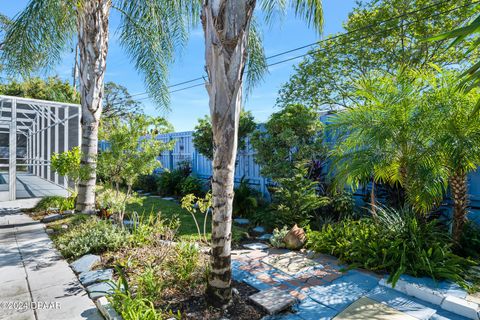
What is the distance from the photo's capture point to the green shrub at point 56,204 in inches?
289

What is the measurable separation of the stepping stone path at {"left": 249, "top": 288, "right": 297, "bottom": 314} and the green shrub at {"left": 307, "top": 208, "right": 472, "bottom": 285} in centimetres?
137

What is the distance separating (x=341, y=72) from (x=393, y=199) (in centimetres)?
1006

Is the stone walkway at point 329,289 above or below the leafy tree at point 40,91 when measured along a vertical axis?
below

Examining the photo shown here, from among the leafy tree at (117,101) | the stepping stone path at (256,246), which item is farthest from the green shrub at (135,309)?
the leafy tree at (117,101)

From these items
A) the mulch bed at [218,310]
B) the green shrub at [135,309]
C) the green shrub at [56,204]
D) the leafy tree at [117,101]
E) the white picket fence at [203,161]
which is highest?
the leafy tree at [117,101]

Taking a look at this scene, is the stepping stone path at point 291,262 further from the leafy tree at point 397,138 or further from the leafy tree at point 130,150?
the leafy tree at point 130,150

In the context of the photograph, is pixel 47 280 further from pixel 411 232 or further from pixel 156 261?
pixel 411 232

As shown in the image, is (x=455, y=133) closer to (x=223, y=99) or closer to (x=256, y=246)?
(x=223, y=99)

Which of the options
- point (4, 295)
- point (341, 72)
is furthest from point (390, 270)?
point (341, 72)

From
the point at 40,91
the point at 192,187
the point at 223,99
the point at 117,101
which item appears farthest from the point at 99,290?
the point at 117,101

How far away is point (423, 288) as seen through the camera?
3314 millimetres

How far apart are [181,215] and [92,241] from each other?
126 inches

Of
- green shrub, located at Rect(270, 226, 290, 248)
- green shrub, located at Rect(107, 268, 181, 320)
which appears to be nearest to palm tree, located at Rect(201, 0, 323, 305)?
green shrub, located at Rect(107, 268, 181, 320)

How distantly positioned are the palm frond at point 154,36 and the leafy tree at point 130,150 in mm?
2126
